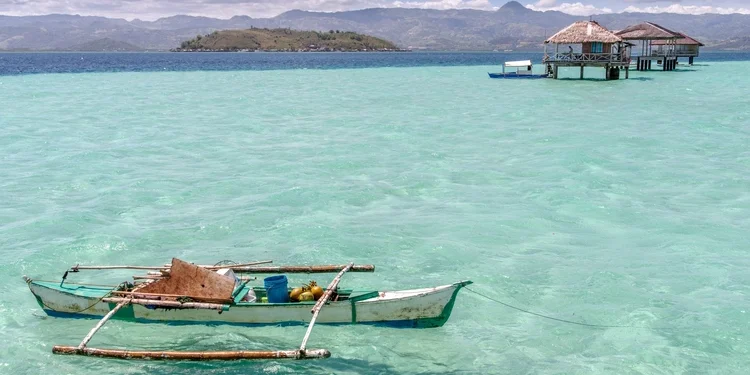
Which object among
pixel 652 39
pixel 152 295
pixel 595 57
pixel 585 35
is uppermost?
pixel 585 35

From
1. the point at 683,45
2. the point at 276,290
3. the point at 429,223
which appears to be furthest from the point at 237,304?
the point at 683,45

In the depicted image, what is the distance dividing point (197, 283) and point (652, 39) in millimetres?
73305

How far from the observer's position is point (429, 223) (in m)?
18.6

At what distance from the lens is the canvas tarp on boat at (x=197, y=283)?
1157 centimetres

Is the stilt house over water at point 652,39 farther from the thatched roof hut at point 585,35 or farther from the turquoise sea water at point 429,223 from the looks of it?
the turquoise sea water at point 429,223

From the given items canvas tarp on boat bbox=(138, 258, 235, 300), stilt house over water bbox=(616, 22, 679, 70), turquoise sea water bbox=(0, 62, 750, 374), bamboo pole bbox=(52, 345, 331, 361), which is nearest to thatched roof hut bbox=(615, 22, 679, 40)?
stilt house over water bbox=(616, 22, 679, 70)

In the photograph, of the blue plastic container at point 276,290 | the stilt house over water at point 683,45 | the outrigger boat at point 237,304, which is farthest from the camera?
the stilt house over water at point 683,45

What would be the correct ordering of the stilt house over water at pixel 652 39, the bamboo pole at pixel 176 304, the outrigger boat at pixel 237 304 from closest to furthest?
the bamboo pole at pixel 176 304, the outrigger boat at pixel 237 304, the stilt house over water at pixel 652 39

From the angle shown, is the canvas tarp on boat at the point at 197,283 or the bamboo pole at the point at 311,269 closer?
the canvas tarp on boat at the point at 197,283

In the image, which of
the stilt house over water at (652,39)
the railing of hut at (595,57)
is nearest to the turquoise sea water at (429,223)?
the railing of hut at (595,57)

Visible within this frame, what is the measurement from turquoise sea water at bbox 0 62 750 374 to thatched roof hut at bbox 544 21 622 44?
1844 cm

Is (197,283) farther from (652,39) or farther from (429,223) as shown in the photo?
(652,39)

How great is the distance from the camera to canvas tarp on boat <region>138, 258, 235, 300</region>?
38.0ft

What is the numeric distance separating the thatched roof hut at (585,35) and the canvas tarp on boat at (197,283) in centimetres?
5234
